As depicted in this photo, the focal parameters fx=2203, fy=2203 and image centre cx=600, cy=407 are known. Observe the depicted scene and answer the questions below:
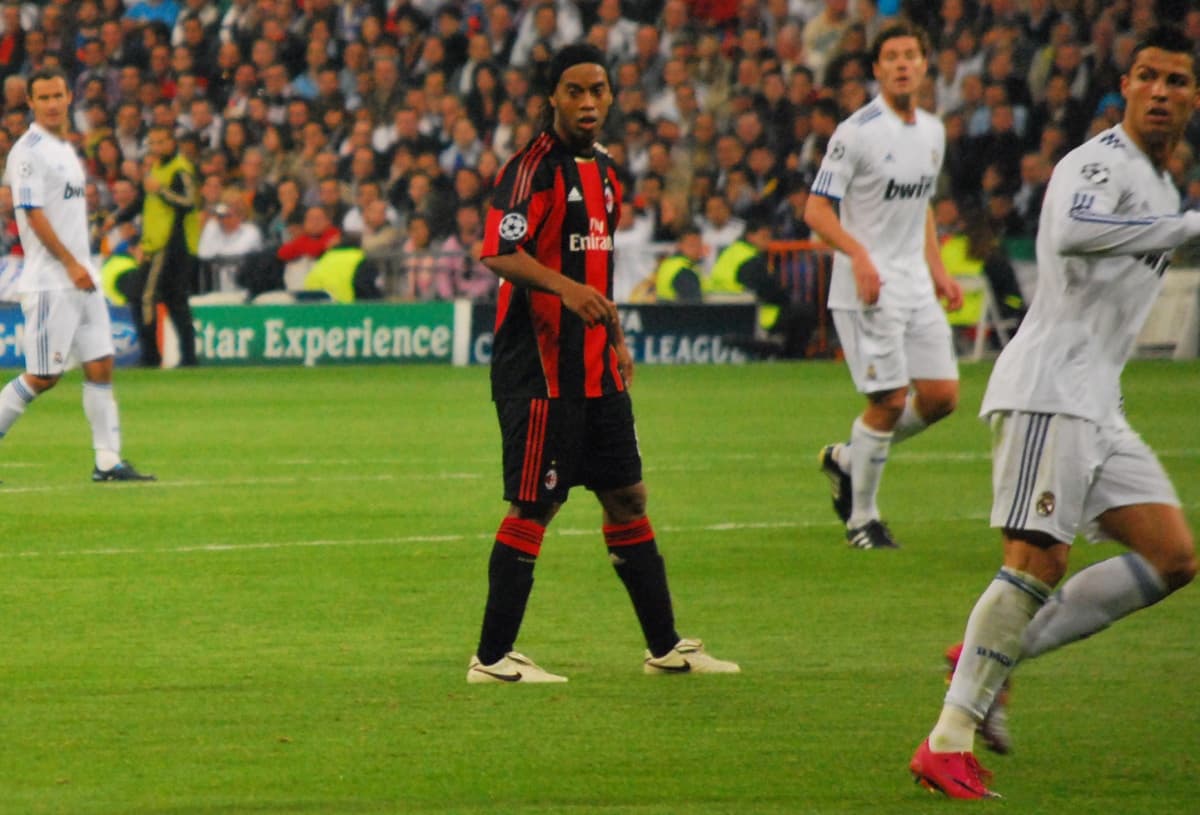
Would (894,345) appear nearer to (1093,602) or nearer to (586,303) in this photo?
(586,303)

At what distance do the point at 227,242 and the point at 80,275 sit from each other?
1237 cm

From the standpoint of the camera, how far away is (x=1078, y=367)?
223 inches

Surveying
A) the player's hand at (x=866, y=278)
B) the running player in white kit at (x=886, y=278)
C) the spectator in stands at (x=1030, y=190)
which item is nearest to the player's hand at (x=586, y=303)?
the player's hand at (x=866, y=278)

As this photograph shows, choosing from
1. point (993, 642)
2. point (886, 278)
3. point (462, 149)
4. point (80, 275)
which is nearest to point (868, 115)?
point (886, 278)

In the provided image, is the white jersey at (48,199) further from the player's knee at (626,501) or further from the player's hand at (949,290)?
the player's knee at (626,501)

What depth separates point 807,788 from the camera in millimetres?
5641

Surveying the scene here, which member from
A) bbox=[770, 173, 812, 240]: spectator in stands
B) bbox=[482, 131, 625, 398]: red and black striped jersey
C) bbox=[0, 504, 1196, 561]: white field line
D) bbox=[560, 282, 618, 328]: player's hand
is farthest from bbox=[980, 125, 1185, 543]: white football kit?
bbox=[770, 173, 812, 240]: spectator in stands

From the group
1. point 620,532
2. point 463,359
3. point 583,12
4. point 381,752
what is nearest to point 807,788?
point 381,752

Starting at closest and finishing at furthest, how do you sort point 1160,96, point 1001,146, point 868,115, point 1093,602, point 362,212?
point 1160,96
point 1093,602
point 868,115
point 1001,146
point 362,212

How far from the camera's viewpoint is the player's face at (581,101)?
22.7 ft

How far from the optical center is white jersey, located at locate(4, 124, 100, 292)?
1313 cm

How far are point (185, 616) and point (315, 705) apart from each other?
188cm

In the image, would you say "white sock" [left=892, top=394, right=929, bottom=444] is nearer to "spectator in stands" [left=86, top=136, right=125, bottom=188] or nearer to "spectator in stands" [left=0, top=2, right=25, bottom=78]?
"spectator in stands" [left=86, top=136, right=125, bottom=188]

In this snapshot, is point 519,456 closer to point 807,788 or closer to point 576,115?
point 576,115
